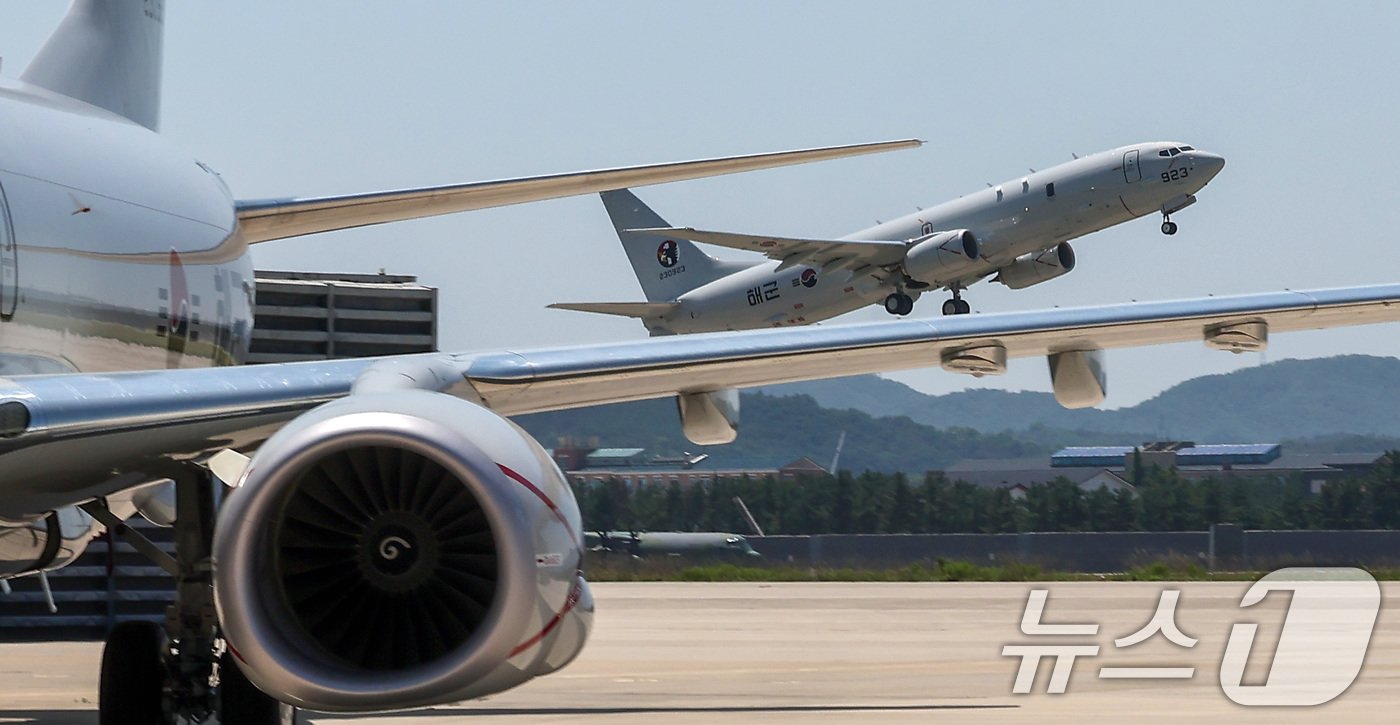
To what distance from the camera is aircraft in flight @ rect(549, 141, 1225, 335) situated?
1636 inches

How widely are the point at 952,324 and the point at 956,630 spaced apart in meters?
10.4

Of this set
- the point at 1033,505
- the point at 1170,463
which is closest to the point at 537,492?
the point at 1033,505

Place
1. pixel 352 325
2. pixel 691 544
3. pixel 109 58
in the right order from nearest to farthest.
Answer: pixel 109 58, pixel 352 325, pixel 691 544

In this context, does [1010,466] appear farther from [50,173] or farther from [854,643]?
[50,173]

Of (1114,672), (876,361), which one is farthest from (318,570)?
(1114,672)

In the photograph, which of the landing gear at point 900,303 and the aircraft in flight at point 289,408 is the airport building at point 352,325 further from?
the landing gear at point 900,303

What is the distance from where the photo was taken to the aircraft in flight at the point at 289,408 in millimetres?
4965

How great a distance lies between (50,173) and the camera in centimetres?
680

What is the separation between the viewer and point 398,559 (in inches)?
208

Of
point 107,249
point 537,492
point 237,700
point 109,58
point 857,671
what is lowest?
point 857,671

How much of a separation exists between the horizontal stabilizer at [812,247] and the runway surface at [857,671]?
2045 cm

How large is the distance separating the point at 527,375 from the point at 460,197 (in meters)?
2.62

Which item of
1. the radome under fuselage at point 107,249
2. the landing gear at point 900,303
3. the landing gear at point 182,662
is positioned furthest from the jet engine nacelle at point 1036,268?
the landing gear at point 182,662

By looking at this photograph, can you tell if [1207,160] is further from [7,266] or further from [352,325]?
[7,266]
